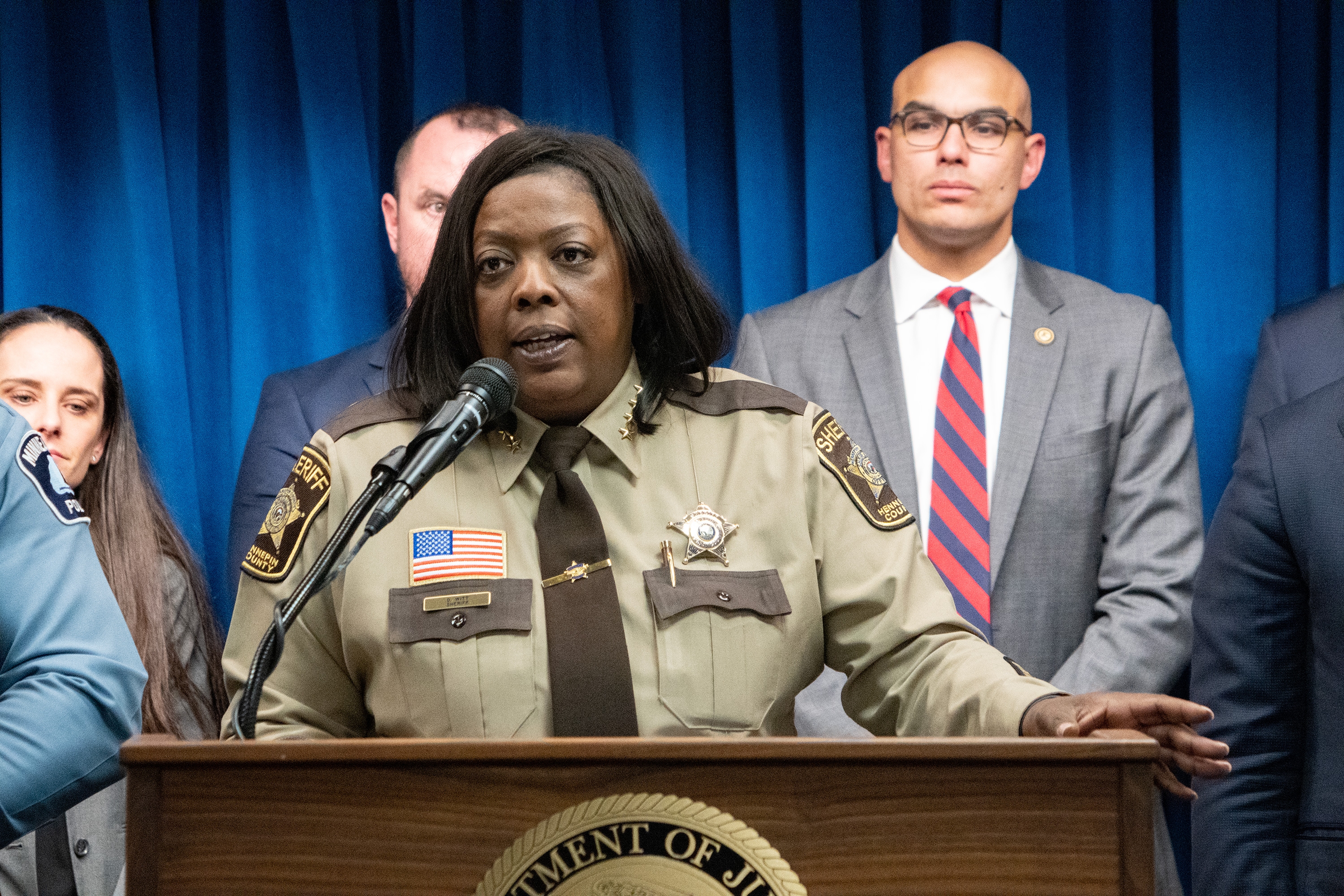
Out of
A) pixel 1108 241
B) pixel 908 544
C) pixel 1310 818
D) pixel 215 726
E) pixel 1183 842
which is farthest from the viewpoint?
pixel 1108 241

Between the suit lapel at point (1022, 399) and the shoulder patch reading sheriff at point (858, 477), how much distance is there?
3.16ft

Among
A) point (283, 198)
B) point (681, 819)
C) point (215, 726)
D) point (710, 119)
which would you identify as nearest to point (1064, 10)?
point (710, 119)

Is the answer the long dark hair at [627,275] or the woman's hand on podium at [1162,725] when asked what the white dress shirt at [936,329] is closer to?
the long dark hair at [627,275]

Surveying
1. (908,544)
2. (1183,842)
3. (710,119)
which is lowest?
(1183,842)

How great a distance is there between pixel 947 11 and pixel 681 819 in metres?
2.76

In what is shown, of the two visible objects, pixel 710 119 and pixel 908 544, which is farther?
pixel 710 119

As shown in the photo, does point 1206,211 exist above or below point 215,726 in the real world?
above

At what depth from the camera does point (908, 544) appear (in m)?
1.95

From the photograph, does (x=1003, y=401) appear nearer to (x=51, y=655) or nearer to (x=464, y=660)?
(x=464, y=660)

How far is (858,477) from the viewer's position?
2.00 metres

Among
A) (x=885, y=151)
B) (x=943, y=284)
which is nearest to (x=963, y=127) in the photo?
(x=885, y=151)

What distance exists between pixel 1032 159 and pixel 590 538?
1.84 metres

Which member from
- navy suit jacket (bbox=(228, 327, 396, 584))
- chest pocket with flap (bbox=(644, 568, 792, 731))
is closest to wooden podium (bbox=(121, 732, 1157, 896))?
chest pocket with flap (bbox=(644, 568, 792, 731))

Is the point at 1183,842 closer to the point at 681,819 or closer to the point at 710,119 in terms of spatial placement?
the point at 710,119
